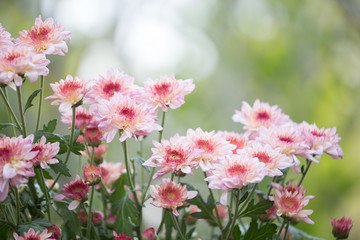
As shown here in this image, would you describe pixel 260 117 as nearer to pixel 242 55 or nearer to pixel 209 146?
pixel 209 146

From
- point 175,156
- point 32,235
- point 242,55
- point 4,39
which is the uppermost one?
point 242,55

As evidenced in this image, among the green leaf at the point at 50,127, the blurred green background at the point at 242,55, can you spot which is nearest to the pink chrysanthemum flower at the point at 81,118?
the green leaf at the point at 50,127

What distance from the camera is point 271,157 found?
0.46 metres

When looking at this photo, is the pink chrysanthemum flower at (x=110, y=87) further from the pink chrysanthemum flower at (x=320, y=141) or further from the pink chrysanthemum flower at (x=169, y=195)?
the pink chrysanthemum flower at (x=320, y=141)

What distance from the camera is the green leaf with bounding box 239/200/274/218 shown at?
505mm

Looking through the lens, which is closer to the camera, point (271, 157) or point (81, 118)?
point (271, 157)

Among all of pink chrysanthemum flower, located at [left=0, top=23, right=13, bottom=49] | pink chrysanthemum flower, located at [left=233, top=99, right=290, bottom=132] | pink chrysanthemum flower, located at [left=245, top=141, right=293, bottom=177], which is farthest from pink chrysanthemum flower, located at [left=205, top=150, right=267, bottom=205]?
pink chrysanthemum flower, located at [left=0, top=23, right=13, bottom=49]

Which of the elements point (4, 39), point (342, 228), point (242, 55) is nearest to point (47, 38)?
point (4, 39)

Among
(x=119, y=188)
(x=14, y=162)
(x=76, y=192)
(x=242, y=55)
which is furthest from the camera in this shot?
(x=242, y=55)

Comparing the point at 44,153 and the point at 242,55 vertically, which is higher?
the point at 242,55

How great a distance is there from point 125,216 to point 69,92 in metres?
0.18

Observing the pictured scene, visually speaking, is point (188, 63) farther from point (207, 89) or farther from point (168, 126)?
point (168, 126)

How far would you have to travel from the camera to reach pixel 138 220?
0.54m

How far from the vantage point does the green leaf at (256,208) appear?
51 cm
